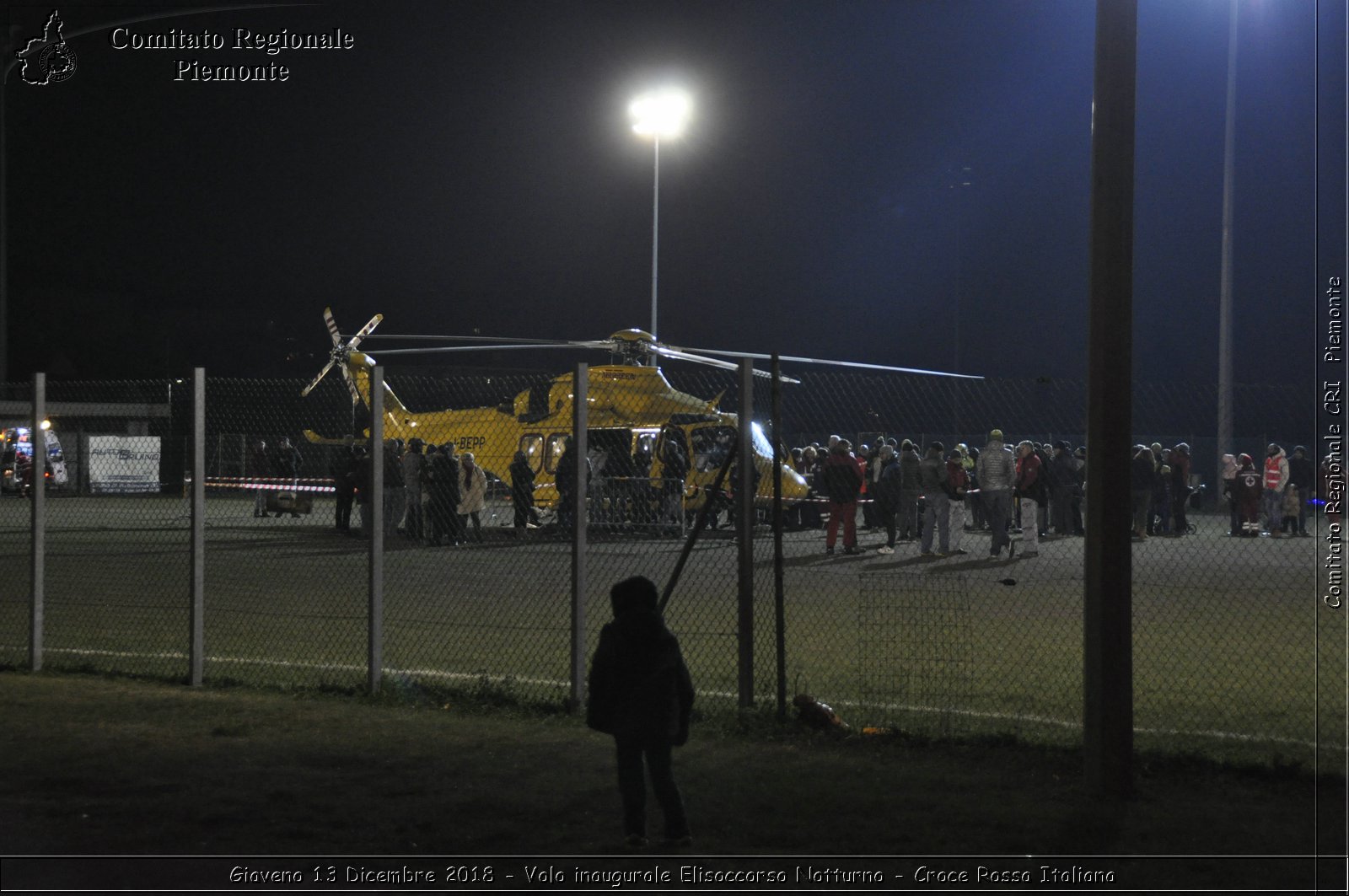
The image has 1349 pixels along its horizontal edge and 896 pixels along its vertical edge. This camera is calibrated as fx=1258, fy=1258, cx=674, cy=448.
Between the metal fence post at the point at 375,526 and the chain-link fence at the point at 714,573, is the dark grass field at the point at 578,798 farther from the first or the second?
the chain-link fence at the point at 714,573

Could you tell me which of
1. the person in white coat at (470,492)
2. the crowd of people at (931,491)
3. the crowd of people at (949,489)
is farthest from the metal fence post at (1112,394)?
the crowd of people at (949,489)

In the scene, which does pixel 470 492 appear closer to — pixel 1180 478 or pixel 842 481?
pixel 842 481

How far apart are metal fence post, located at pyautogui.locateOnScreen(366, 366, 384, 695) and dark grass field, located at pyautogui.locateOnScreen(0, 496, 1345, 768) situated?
0.32 meters

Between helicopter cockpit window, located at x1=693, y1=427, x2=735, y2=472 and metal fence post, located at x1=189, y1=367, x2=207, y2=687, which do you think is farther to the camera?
helicopter cockpit window, located at x1=693, y1=427, x2=735, y2=472

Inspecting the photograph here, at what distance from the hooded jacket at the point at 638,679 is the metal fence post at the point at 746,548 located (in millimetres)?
2393

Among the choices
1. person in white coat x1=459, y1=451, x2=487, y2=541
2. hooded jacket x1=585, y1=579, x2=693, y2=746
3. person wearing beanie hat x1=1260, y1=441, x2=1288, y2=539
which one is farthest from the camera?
person wearing beanie hat x1=1260, y1=441, x2=1288, y2=539

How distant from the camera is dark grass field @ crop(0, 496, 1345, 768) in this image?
25.6ft

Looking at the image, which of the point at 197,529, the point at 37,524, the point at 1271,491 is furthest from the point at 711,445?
the point at 197,529

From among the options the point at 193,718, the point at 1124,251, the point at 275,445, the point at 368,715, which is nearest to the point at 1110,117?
the point at 1124,251

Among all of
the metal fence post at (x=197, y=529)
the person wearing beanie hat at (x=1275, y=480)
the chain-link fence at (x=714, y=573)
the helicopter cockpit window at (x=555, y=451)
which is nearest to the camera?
the chain-link fence at (x=714, y=573)

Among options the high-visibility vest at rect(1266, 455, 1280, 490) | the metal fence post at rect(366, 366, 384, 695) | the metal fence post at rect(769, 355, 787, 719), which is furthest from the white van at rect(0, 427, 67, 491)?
the high-visibility vest at rect(1266, 455, 1280, 490)

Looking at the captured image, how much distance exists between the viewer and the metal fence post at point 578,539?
7699 mm

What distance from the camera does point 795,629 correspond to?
11367 mm

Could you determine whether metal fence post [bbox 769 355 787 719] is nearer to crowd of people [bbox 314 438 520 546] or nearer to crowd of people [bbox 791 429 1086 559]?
crowd of people [bbox 314 438 520 546]
